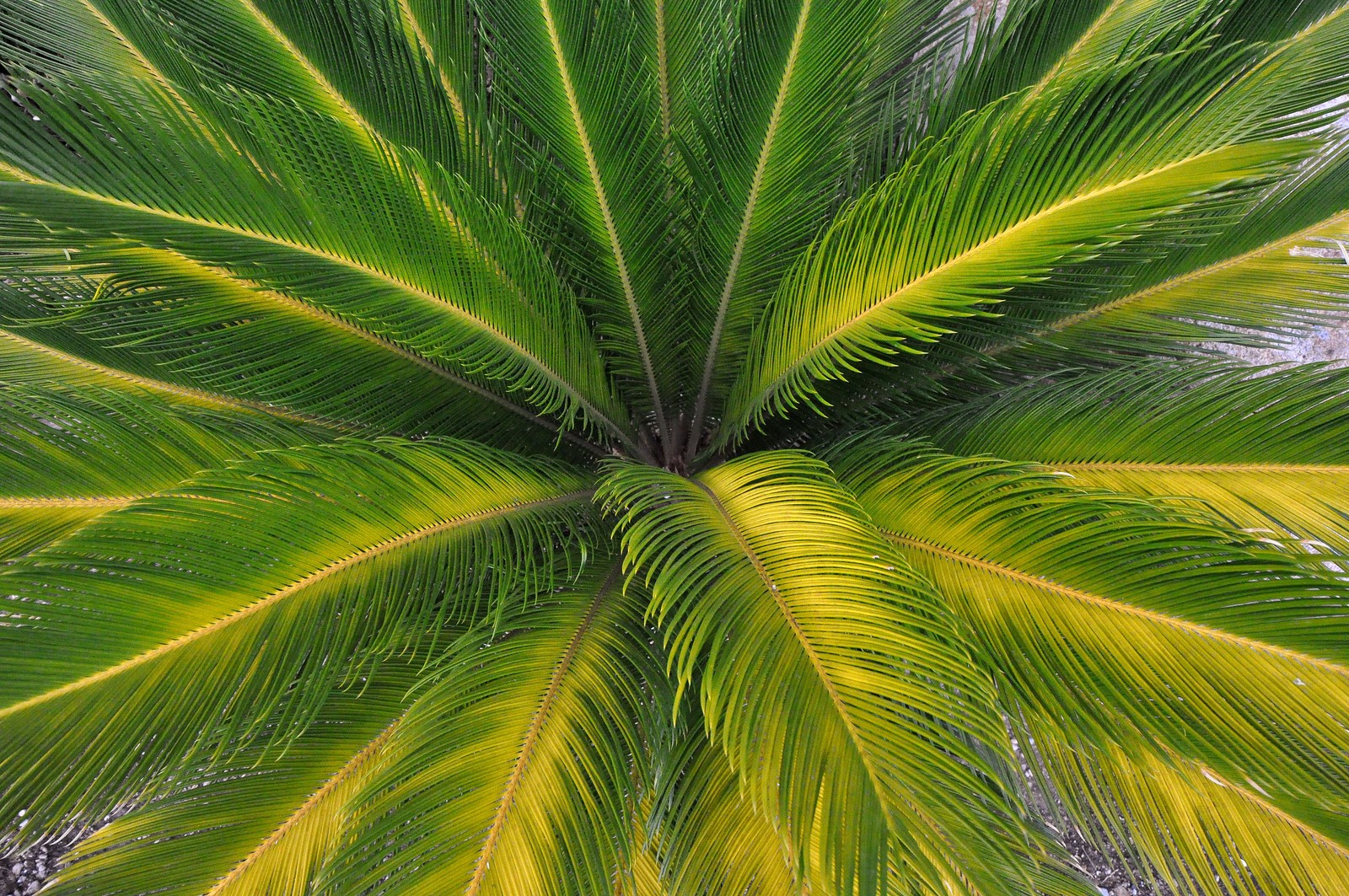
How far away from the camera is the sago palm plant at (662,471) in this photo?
2.40ft

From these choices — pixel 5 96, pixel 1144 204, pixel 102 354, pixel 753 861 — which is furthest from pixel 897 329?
pixel 102 354

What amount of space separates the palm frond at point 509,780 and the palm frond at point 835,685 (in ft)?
0.59

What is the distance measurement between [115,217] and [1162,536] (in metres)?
1.19

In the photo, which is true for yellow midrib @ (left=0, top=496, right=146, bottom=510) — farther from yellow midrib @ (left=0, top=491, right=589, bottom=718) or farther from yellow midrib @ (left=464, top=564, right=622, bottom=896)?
yellow midrib @ (left=464, top=564, right=622, bottom=896)

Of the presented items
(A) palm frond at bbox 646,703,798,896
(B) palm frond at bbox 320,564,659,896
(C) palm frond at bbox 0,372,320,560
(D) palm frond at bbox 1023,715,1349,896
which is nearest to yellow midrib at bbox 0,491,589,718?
(B) palm frond at bbox 320,564,659,896

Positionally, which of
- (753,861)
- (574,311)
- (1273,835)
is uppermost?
(574,311)

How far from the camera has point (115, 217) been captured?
77 centimetres

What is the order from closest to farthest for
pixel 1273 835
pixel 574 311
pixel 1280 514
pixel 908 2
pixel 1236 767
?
pixel 1236 767 < pixel 1273 835 < pixel 1280 514 < pixel 574 311 < pixel 908 2

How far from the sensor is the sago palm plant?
0.73 m

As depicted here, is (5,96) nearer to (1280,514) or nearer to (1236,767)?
(1236,767)

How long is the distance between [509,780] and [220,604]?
381 millimetres

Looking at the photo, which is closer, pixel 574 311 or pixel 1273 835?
pixel 1273 835

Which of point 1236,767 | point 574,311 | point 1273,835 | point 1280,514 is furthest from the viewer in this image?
point 574,311

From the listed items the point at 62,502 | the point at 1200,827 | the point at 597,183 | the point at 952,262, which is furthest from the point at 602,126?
the point at 1200,827
